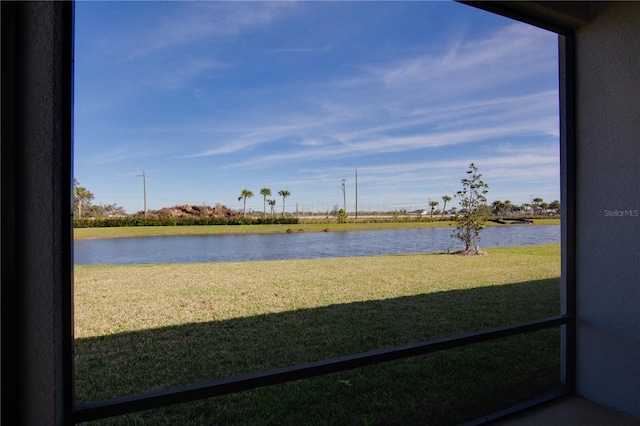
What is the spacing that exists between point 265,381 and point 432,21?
9.48 metres

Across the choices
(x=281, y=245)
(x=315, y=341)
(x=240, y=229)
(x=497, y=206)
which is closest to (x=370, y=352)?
(x=315, y=341)

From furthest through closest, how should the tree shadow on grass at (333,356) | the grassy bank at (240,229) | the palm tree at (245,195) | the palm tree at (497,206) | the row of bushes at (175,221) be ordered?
the palm tree at (245,195) < the row of bushes at (175,221) < the grassy bank at (240,229) < the palm tree at (497,206) < the tree shadow on grass at (333,356)

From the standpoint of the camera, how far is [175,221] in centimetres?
1753

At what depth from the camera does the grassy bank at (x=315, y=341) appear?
2139 mm

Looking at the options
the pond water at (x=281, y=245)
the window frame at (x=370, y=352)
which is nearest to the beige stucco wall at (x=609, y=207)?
the window frame at (x=370, y=352)

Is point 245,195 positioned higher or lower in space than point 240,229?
higher

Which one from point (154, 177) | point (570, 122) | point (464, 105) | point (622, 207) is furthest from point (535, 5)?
point (154, 177)

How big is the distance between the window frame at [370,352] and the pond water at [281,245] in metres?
8.27

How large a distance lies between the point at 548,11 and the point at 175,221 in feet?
58.1

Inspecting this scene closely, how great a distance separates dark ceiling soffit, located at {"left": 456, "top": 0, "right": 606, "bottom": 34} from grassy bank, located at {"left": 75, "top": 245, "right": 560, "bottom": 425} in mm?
2172

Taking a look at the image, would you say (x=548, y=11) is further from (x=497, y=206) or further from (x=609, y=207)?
(x=497, y=206)

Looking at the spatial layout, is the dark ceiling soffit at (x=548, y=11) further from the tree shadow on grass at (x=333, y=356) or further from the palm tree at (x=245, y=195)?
the palm tree at (x=245, y=195)

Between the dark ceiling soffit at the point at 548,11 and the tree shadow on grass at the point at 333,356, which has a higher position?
the dark ceiling soffit at the point at 548,11

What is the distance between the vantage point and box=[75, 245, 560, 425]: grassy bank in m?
2.14
